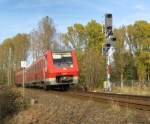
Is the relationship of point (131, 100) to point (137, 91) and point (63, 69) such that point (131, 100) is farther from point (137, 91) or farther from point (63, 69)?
point (63, 69)

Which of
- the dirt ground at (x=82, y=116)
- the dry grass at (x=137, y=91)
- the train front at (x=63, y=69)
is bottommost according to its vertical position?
the dirt ground at (x=82, y=116)

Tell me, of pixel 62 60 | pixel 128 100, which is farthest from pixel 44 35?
pixel 128 100

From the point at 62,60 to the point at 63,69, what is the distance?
992 mm

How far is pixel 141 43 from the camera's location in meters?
82.2

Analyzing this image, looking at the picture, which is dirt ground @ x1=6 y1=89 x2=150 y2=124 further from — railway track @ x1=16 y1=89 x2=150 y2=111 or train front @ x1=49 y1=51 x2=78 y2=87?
train front @ x1=49 y1=51 x2=78 y2=87

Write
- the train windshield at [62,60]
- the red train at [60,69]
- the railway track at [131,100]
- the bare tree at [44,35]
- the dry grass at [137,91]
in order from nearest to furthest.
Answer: the railway track at [131,100] < the dry grass at [137,91] < the red train at [60,69] < the train windshield at [62,60] < the bare tree at [44,35]

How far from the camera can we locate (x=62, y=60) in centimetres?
3575

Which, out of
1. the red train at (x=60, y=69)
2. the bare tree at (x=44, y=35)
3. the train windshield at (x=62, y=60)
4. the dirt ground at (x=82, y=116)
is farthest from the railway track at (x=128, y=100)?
the bare tree at (x=44, y=35)

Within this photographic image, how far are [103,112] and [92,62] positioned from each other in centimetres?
3269

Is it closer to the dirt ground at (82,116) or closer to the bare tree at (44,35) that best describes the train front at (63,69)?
the dirt ground at (82,116)

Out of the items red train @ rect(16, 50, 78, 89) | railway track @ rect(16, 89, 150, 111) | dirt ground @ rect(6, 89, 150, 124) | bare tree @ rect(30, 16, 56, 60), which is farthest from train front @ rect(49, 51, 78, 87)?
bare tree @ rect(30, 16, 56, 60)

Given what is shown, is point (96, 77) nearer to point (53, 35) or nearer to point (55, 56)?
point (55, 56)

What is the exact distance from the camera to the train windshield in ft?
116

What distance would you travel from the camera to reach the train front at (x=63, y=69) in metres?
34.7
